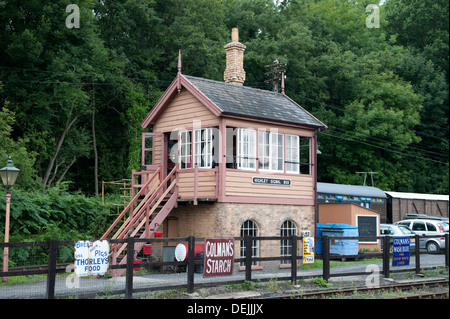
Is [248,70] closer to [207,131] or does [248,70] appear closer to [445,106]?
[445,106]

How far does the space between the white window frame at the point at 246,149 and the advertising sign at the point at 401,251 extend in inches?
215

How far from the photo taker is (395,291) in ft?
45.9

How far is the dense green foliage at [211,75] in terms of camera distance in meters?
28.6

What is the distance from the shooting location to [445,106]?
48.7 meters

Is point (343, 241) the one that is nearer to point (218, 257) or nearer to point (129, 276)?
point (218, 257)

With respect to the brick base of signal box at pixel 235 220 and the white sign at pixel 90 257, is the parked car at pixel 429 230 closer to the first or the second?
the brick base of signal box at pixel 235 220

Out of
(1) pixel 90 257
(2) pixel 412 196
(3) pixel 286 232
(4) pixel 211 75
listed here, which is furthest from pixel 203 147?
(2) pixel 412 196

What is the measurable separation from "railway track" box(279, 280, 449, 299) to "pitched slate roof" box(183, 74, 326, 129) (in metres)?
7.12

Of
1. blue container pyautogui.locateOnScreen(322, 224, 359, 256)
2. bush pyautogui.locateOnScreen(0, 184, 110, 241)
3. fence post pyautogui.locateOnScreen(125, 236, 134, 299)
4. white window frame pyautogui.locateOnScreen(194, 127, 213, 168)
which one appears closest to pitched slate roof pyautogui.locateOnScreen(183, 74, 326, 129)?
white window frame pyautogui.locateOnScreen(194, 127, 213, 168)

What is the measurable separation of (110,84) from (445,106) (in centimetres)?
3185

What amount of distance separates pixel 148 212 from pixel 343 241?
8908 mm

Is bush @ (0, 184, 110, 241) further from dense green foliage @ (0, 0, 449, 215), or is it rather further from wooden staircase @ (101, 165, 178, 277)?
dense green foliage @ (0, 0, 449, 215)

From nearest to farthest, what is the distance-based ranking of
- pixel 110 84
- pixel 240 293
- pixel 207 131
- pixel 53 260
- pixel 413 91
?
pixel 53 260, pixel 240 293, pixel 207 131, pixel 110 84, pixel 413 91
